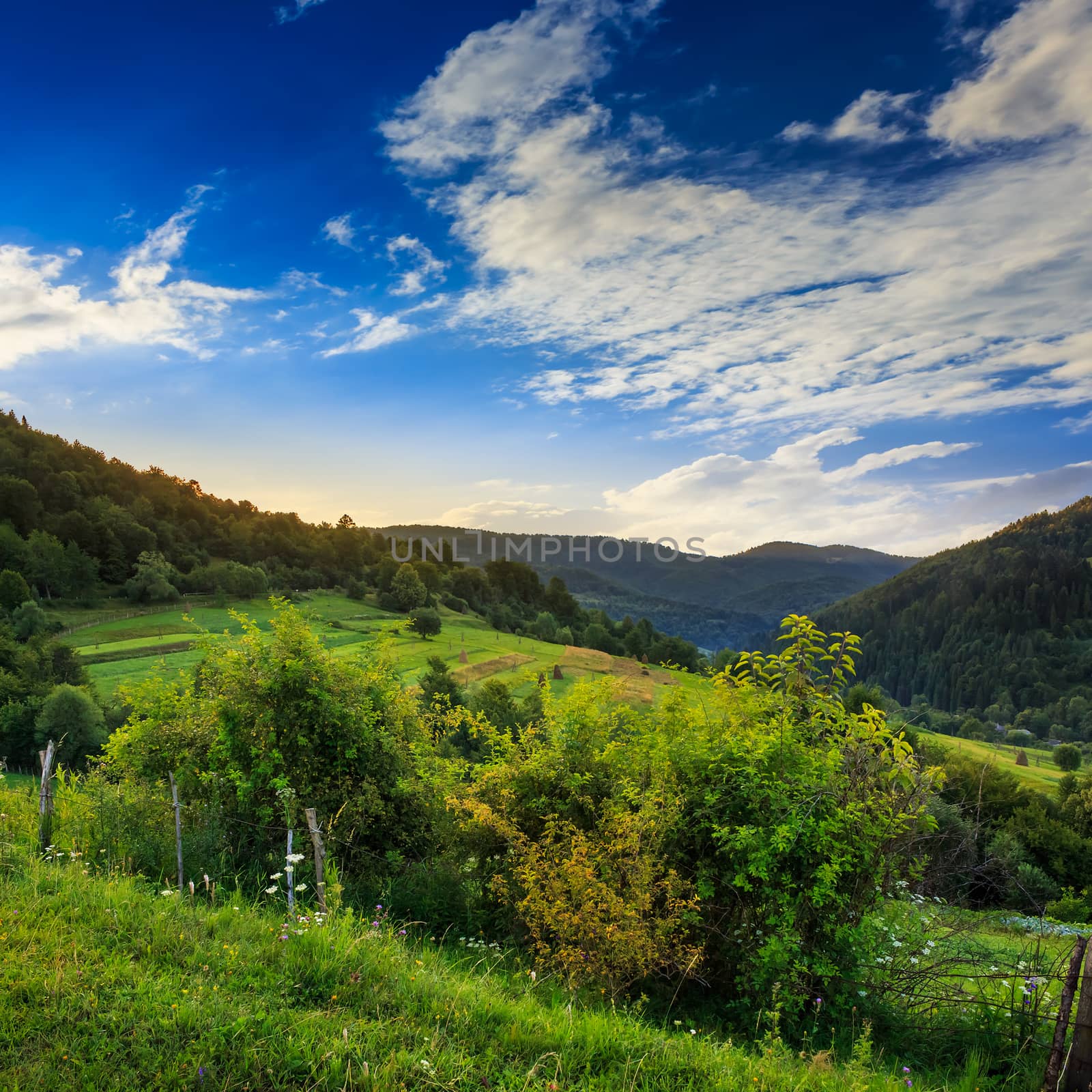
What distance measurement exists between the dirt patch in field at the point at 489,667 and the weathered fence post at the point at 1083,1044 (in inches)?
2420

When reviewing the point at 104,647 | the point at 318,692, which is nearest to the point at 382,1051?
the point at 318,692

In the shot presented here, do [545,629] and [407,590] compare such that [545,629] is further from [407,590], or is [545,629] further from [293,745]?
[293,745]

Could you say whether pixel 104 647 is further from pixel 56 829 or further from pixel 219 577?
pixel 56 829

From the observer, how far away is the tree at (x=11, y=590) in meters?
79.3

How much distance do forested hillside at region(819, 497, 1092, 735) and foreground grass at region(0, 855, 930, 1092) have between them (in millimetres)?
165217

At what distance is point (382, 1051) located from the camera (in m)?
3.72

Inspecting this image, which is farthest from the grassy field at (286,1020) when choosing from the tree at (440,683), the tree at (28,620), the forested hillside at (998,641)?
the forested hillside at (998,641)

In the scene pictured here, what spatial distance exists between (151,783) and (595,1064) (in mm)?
7697

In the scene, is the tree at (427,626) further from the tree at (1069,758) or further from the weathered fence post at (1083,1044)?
the weathered fence post at (1083,1044)

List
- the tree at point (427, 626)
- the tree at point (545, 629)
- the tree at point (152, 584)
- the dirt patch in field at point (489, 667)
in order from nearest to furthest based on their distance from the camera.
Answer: the dirt patch in field at point (489, 667) < the tree at point (427, 626) < the tree at point (152, 584) < the tree at point (545, 629)

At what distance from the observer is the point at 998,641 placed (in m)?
177

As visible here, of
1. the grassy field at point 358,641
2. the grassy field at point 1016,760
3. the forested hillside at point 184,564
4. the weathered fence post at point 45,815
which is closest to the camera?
the weathered fence post at point 45,815

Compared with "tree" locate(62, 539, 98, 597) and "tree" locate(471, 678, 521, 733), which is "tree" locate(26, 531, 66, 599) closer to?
"tree" locate(62, 539, 98, 597)

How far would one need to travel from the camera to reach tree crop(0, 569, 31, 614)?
260ft
